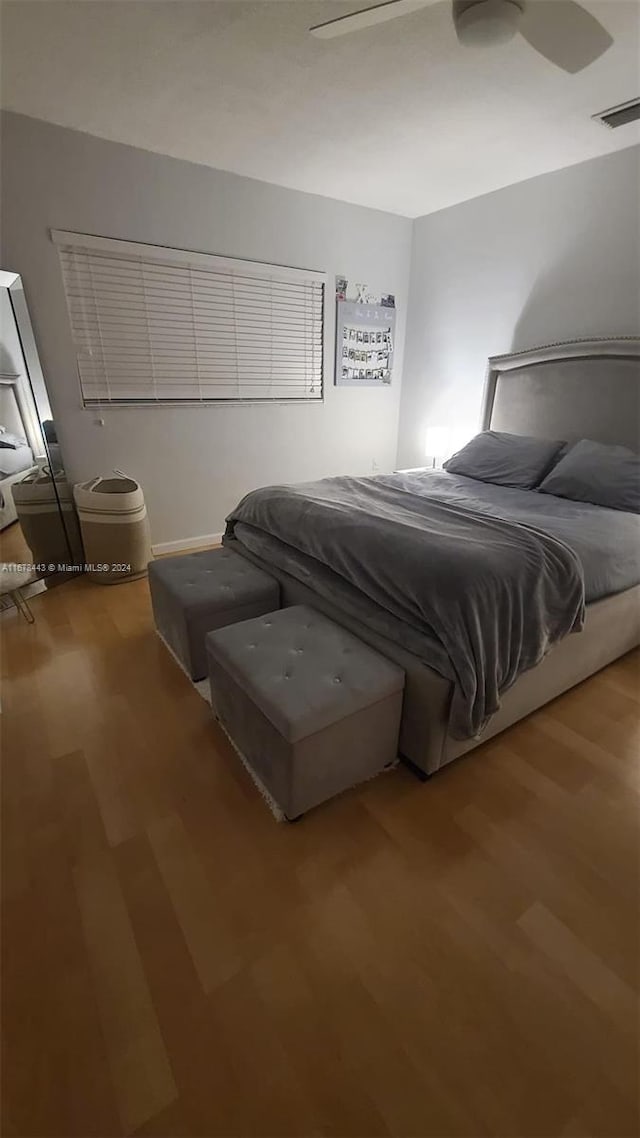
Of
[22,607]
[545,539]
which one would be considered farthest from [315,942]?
[22,607]

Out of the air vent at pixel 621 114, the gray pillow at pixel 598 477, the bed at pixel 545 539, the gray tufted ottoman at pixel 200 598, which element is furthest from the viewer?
the gray pillow at pixel 598 477

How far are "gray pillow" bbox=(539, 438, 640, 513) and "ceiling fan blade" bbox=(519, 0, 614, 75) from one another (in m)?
1.64

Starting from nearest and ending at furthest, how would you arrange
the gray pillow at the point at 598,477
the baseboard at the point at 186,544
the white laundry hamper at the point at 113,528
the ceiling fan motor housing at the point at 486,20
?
the ceiling fan motor housing at the point at 486,20, the gray pillow at the point at 598,477, the white laundry hamper at the point at 113,528, the baseboard at the point at 186,544

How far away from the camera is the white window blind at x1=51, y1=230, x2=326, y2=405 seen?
2.74 metres

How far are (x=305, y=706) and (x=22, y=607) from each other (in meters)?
2.06

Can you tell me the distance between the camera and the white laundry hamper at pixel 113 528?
9.16 ft

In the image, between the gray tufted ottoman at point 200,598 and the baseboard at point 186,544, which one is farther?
the baseboard at point 186,544

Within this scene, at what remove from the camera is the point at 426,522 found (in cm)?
198

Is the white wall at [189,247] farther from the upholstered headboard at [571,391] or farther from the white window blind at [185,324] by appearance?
the upholstered headboard at [571,391]

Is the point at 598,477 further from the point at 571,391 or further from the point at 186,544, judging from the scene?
the point at 186,544

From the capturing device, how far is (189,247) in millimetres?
2908

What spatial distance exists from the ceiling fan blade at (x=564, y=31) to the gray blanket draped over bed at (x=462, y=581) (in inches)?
59.5

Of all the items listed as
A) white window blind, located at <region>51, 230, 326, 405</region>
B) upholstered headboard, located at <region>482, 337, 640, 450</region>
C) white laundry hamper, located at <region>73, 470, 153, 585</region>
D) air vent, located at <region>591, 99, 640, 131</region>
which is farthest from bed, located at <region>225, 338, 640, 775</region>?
white window blind, located at <region>51, 230, 326, 405</region>

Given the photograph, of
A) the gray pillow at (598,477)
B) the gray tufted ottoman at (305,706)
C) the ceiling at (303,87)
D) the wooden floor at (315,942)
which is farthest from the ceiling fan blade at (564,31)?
the wooden floor at (315,942)
